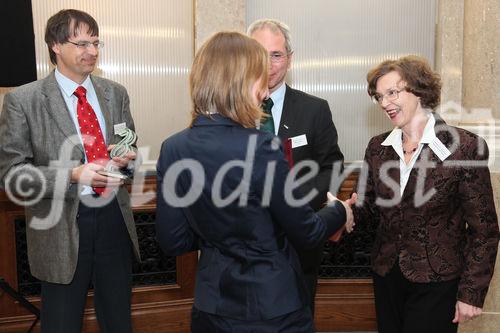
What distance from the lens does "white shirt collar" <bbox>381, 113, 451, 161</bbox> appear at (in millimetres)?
2102

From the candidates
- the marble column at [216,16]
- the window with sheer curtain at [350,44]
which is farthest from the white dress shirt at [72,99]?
the window with sheer curtain at [350,44]

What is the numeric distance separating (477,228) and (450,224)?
0.10 m

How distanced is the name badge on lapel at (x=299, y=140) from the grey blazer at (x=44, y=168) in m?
0.96

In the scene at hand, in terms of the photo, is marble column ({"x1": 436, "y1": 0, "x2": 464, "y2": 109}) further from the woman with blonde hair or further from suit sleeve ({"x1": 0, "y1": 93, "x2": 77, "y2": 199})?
suit sleeve ({"x1": 0, "y1": 93, "x2": 77, "y2": 199})

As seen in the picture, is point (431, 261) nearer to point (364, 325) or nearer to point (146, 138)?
point (364, 325)

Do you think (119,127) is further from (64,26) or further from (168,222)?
(168,222)

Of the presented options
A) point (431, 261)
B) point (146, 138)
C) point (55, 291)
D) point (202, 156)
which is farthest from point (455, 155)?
point (146, 138)

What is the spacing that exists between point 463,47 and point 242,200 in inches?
110

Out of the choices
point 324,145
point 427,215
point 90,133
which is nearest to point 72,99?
point 90,133

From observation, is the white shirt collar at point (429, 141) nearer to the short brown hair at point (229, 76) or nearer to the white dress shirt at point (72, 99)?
the short brown hair at point (229, 76)

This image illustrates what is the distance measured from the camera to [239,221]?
1641mm

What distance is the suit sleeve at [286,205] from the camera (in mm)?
1611

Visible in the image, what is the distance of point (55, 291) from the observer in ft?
8.19

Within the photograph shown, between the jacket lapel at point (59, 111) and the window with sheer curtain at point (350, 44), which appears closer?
the jacket lapel at point (59, 111)
